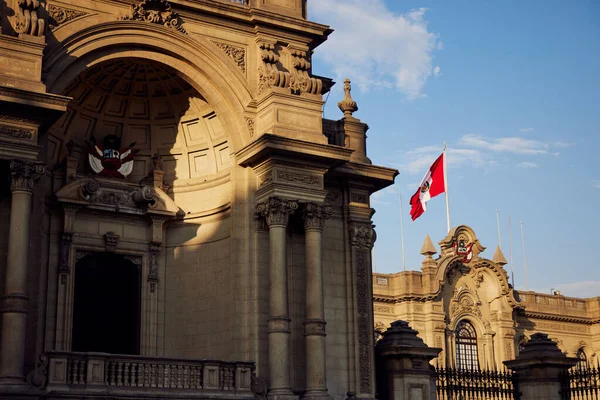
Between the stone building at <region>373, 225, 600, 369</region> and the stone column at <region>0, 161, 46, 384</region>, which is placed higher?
the stone building at <region>373, 225, 600, 369</region>

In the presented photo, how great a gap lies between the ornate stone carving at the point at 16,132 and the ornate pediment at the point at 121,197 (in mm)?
3369

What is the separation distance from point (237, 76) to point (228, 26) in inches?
64.6

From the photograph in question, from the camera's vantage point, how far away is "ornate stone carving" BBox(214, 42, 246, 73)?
27656 mm

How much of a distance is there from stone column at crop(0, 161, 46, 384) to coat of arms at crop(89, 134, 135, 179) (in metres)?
4.38

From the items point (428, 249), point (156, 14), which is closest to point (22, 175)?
point (156, 14)

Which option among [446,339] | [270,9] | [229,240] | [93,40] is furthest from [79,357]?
[446,339]

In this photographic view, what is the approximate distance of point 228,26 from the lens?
27922mm

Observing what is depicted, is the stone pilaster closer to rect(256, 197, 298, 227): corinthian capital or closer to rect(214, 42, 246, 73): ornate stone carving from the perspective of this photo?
rect(256, 197, 298, 227): corinthian capital

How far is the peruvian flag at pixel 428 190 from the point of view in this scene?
125 feet

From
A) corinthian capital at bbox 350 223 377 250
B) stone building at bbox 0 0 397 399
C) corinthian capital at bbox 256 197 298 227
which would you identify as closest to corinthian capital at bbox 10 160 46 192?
stone building at bbox 0 0 397 399

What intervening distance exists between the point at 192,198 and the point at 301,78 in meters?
4.98

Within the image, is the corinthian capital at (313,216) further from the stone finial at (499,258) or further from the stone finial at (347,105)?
the stone finial at (499,258)

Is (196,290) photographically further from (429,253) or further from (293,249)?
(429,253)

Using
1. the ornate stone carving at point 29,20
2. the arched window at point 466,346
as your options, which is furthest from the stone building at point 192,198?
the arched window at point 466,346
